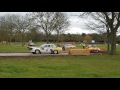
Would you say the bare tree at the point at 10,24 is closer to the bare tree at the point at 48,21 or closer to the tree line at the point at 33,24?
the tree line at the point at 33,24

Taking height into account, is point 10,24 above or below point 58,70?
above

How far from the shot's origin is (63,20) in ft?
135

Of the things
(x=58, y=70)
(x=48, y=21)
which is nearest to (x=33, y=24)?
(x=48, y=21)

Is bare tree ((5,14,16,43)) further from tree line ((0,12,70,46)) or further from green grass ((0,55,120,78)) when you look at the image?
green grass ((0,55,120,78))

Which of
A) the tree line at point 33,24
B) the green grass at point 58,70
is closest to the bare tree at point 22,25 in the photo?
the tree line at point 33,24

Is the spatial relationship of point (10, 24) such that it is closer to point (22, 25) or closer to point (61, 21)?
point (22, 25)

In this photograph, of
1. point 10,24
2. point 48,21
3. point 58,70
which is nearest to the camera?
point 58,70

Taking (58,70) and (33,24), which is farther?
(33,24)

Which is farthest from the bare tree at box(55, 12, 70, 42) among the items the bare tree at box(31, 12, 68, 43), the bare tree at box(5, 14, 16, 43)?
the bare tree at box(5, 14, 16, 43)

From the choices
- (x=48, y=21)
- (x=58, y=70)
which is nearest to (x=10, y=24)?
(x=48, y=21)

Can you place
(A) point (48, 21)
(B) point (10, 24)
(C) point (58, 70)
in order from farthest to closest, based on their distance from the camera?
(B) point (10, 24)
(A) point (48, 21)
(C) point (58, 70)
